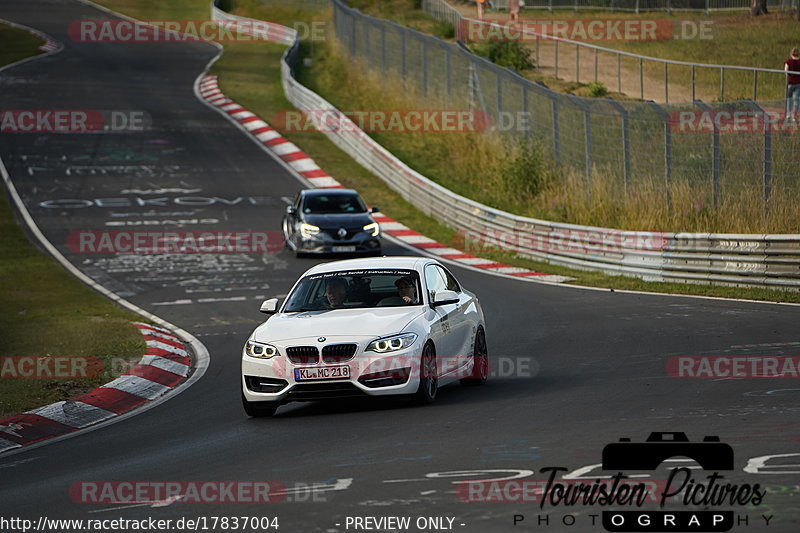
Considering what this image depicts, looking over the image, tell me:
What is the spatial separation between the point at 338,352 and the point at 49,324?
9597 mm

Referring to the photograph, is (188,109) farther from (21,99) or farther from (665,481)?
(665,481)

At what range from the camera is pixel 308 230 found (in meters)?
27.3

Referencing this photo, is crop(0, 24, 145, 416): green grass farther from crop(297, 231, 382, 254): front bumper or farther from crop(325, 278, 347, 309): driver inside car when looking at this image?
crop(297, 231, 382, 254): front bumper

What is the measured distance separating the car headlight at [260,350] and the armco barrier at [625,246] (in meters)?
11.2

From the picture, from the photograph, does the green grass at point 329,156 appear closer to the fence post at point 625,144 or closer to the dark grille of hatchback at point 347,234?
the fence post at point 625,144

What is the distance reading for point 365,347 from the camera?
1173 cm

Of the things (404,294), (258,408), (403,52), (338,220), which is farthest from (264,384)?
(403,52)

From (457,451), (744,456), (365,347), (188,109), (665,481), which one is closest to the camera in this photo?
(665,481)

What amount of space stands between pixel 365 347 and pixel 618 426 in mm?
2569

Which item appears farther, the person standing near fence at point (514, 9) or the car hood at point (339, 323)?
the person standing near fence at point (514, 9)

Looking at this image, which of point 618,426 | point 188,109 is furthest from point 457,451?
point 188,109

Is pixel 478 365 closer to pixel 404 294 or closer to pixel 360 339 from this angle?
pixel 404 294

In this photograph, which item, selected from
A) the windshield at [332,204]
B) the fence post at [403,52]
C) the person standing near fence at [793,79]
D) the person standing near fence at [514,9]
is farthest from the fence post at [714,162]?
the person standing near fence at [514,9]

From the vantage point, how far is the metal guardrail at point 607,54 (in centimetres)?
3109
